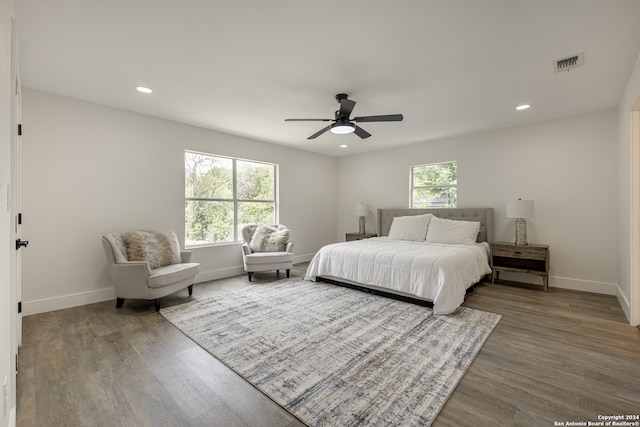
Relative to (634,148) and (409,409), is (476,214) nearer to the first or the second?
(634,148)

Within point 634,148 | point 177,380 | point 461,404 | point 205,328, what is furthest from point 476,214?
point 177,380

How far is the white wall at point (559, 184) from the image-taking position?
3926mm

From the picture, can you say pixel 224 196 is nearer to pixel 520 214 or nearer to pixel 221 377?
pixel 221 377

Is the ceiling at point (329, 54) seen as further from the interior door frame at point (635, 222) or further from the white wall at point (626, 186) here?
the interior door frame at point (635, 222)

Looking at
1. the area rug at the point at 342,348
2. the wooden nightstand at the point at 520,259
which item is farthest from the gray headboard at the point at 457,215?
the area rug at the point at 342,348

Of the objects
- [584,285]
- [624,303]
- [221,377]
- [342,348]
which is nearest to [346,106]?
[342,348]

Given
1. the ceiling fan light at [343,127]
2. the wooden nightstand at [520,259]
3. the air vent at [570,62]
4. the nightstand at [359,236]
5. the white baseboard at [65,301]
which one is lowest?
the white baseboard at [65,301]

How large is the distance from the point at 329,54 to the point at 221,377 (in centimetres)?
278

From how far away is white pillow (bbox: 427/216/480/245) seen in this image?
14.8 feet

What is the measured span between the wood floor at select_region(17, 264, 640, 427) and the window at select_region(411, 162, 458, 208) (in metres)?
2.69

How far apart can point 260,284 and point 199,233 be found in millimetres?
1393

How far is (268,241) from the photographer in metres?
4.96

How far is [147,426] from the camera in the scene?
5.14ft

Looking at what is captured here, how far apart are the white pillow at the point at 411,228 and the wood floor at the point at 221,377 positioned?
2.05 m
